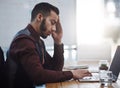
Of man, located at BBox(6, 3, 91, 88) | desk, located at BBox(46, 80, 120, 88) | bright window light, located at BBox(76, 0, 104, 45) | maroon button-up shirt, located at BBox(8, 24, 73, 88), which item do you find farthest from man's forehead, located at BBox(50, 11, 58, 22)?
bright window light, located at BBox(76, 0, 104, 45)

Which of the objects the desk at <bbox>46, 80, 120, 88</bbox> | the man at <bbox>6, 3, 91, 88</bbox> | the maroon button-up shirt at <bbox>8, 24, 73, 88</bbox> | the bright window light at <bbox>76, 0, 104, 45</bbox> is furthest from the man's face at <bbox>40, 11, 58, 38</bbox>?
the bright window light at <bbox>76, 0, 104, 45</bbox>

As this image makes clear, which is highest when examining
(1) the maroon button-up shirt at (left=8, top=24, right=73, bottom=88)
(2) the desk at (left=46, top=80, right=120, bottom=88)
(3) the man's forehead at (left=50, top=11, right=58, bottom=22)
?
(3) the man's forehead at (left=50, top=11, right=58, bottom=22)

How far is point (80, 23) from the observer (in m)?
3.42

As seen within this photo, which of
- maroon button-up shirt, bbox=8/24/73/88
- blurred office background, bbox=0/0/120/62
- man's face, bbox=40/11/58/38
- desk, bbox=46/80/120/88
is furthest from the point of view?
blurred office background, bbox=0/0/120/62

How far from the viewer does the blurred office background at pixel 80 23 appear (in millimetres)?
3377

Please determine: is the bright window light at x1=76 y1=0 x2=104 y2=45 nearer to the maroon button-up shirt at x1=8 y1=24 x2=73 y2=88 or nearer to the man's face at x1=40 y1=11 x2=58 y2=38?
the man's face at x1=40 y1=11 x2=58 y2=38

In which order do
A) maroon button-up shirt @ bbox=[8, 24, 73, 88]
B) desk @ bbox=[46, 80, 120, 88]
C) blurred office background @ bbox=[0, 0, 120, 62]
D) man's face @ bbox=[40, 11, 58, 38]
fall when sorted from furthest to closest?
blurred office background @ bbox=[0, 0, 120, 62]
man's face @ bbox=[40, 11, 58, 38]
desk @ bbox=[46, 80, 120, 88]
maroon button-up shirt @ bbox=[8, 24, 73, 88]

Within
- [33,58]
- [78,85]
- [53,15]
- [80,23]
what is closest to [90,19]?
[80,23]

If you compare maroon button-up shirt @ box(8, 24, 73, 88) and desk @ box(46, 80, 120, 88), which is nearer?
maroon button-up shirt @ box(8, 24, 73, 88)

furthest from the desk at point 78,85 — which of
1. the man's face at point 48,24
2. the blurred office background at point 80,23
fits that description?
the blurred office background at point 80,23

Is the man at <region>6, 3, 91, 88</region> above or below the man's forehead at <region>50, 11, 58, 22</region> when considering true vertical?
below

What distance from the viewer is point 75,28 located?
11.3ft

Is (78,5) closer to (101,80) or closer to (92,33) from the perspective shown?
(92,33)

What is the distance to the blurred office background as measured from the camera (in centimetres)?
338
